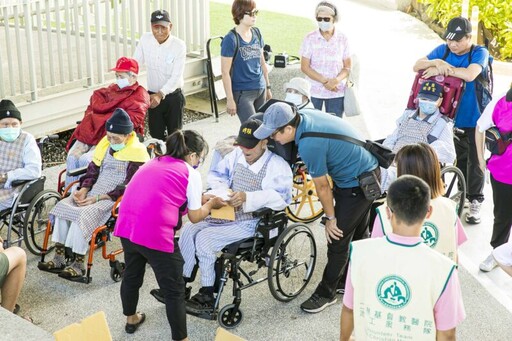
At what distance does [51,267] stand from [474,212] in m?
3.45

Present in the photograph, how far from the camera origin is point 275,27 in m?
14.9

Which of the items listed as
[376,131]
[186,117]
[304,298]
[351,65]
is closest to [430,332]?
[304,298]

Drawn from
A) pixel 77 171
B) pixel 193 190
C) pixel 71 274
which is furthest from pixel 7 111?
pixel 193 190

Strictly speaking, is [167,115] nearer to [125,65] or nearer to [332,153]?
[125,65]

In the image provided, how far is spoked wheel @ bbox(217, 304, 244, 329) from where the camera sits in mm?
5312

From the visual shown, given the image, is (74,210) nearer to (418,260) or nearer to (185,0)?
(418,260)

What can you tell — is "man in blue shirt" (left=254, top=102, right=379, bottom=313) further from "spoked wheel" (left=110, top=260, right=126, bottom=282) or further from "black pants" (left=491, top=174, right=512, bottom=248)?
"spoked wheel" (left=110, top=260, right=126, bottom=282)

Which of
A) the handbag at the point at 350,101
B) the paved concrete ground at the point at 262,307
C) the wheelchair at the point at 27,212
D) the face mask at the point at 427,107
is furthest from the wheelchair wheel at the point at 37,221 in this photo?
the face mask at the point at 427,107

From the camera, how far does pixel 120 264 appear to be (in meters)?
5.96

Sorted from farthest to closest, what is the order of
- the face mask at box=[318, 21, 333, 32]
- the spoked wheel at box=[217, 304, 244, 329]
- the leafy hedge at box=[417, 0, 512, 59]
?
the leafy hedge at box=[417, 0, 512, 59] < the face mask at box=[318, 21, 333, 32] < the spoked wheel at box=[217, 304, 244, 329]

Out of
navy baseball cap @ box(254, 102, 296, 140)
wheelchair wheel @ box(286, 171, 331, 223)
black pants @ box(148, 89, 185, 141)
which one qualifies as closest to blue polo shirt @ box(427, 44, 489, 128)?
wheelchair wheel @ box(286, 171, 331, 223)

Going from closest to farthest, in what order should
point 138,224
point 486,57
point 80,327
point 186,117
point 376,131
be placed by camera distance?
point 80,327, point 138,224, point 486,57, point 376,131, point 186,117

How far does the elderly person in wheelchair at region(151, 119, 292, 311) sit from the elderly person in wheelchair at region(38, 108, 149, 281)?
725mm

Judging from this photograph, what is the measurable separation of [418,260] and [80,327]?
5.08ft
